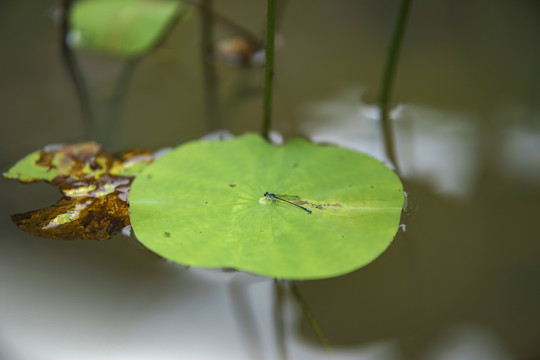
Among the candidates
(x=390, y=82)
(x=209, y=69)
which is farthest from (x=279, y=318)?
(x=209, y=69)

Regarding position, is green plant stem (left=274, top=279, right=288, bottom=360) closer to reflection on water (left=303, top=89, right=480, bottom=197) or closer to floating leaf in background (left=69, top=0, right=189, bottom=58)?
reflection on water (left=303, top=89, right=480, bottom=197)

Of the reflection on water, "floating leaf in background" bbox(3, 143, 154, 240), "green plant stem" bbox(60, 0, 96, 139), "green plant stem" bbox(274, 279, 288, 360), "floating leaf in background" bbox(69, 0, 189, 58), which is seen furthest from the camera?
"floating leaf in background" bbox(69, 0, 189, 58)

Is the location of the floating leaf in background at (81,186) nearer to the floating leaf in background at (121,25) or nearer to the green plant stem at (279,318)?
the green plant stem at (279,318)

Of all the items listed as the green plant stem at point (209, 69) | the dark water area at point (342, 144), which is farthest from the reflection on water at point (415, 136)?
the green plant stem at point (209, 69)

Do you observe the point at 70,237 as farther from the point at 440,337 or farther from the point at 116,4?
the point at 116,4

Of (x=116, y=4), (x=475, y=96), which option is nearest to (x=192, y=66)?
(x=116, y=4)

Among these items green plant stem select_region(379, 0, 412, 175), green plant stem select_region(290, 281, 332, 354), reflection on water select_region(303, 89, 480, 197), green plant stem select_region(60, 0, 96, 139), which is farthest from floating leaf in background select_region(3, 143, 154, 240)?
green plant stem select_region(379, 0, 412, 175)
